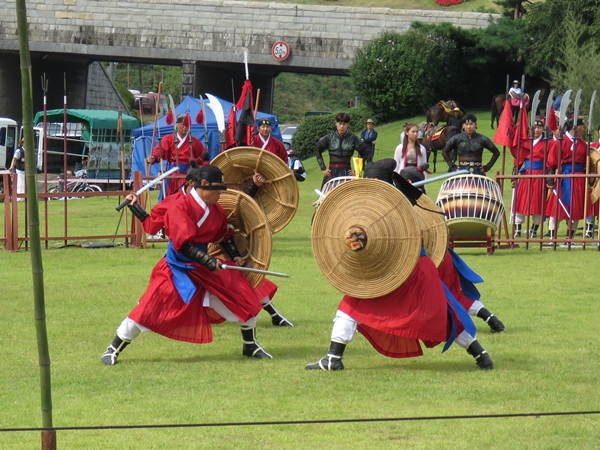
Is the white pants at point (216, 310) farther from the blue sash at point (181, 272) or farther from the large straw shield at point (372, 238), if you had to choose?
the large straw shield at point (372, 238)

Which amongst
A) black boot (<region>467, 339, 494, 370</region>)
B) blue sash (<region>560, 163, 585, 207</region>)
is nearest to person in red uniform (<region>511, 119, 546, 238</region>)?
blue sash (<region>560, 163, 585, 207</region>)

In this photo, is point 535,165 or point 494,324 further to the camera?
point 535,165

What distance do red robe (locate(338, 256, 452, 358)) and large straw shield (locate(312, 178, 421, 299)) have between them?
11 cm

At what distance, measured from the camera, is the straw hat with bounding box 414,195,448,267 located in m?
7.44

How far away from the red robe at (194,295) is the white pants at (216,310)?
4 centimetres

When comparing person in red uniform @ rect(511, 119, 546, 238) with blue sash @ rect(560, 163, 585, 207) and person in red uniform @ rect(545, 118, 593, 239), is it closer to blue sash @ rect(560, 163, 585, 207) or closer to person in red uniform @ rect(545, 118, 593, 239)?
person in red uniform @ rect(545, 118, 593, 239)

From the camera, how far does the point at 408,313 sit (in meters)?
6.30

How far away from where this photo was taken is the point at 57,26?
3844 cm

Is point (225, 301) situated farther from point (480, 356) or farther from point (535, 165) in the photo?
point (535, 165)

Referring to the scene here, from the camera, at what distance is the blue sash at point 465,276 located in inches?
299

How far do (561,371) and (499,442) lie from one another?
177 centimetres

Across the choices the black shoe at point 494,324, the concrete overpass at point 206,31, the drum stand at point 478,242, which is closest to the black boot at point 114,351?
the black shoe at point 494,324

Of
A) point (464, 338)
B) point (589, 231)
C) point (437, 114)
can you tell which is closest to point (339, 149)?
point (589, 231)

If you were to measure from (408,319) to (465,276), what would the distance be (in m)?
1.48
